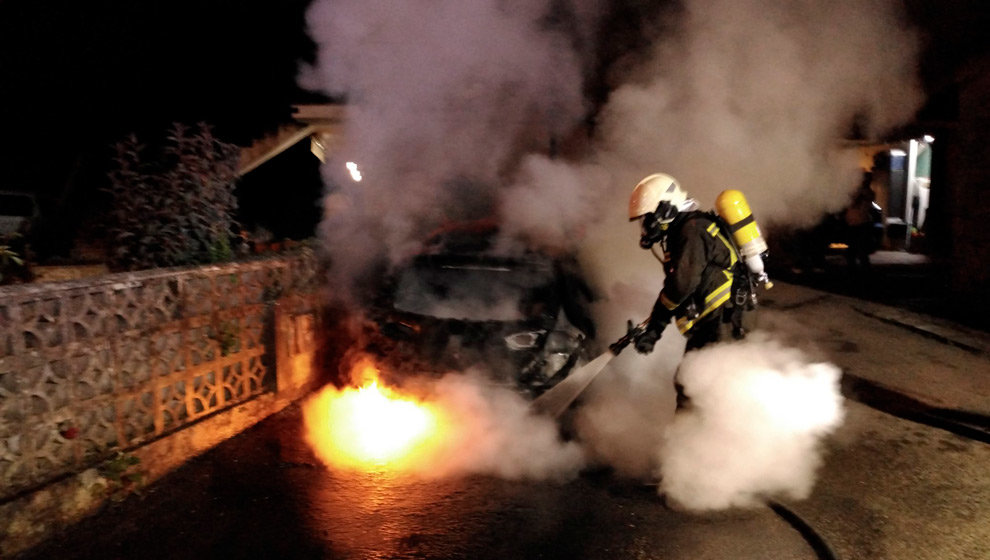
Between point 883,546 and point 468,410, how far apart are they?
8.98 ft

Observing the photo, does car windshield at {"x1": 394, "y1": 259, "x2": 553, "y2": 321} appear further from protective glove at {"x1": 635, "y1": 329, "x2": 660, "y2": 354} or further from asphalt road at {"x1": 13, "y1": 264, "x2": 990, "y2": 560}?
asphalt road at {"x1": 13, "y1": 264, "x2": 990, "y2": 560}

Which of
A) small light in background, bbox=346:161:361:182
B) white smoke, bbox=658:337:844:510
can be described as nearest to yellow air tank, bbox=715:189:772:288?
white smoke, bbox=658:337:844:510

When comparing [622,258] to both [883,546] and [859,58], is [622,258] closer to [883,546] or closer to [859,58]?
[859,58]

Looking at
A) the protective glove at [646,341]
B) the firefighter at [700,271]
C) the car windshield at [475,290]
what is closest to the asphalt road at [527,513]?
the protective glove at [646,341]

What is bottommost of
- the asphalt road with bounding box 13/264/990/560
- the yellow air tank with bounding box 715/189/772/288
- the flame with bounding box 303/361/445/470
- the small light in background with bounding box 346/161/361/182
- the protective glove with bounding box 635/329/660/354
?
the asphalt road with bounding box 13/264/990/560

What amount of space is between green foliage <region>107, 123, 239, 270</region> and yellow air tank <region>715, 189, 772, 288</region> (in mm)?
3641

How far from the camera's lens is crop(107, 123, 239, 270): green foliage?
523cm

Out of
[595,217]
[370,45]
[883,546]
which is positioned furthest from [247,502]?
[370,45]

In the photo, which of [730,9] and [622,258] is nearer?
[730,9]

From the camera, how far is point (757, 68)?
22.0 feet

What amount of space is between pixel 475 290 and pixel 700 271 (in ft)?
6.16

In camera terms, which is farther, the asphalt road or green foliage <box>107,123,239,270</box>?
green foliage <box>107,123,239,270</box>

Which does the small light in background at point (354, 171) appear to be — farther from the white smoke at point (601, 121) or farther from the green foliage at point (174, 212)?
the green foliage at point (174, 212)

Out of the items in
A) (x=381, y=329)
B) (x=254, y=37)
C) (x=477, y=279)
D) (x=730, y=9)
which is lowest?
(x=381, y=329)
